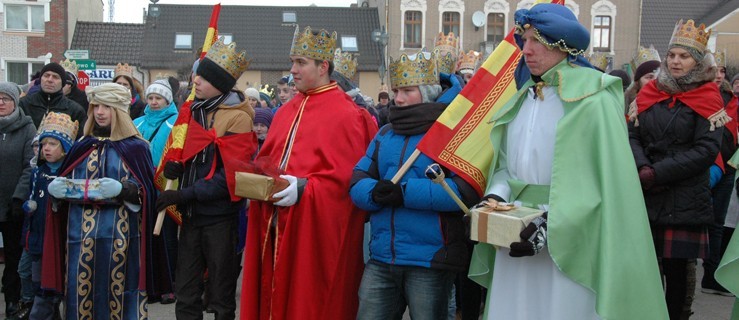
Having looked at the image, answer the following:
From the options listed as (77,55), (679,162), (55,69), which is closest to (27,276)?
(55,69)

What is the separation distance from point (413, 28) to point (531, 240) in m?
36.8

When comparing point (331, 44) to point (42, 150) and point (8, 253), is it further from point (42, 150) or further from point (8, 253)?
point (8, 253)

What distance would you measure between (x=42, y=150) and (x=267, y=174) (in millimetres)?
2309

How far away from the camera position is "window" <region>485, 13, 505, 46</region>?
39.7 metres

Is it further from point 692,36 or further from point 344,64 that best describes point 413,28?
point 692,36

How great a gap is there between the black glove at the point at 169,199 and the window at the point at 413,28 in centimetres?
3463

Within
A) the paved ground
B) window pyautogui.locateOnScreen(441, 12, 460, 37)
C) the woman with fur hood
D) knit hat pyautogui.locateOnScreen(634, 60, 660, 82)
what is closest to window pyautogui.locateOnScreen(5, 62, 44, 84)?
window pyautogui.locateOnScreen(441, 12, 460, 37)

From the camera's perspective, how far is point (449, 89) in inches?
189

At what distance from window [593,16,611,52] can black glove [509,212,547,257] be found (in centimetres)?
3907

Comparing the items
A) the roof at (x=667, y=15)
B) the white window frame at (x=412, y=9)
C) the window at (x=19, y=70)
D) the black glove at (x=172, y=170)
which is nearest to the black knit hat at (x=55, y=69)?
the black glove at (x=172, y=170)

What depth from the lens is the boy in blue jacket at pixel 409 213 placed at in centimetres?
429

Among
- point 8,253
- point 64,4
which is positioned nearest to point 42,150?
point 8,253

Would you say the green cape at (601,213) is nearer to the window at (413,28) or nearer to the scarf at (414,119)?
the scarf at (414,119)

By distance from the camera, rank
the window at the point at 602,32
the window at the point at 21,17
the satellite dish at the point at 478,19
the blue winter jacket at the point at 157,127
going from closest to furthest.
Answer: the blue winter jacket at the point at 157,127, the window at the point at 21,17, the satellite dish at the point at 478,19, the window at the point at 602,32
